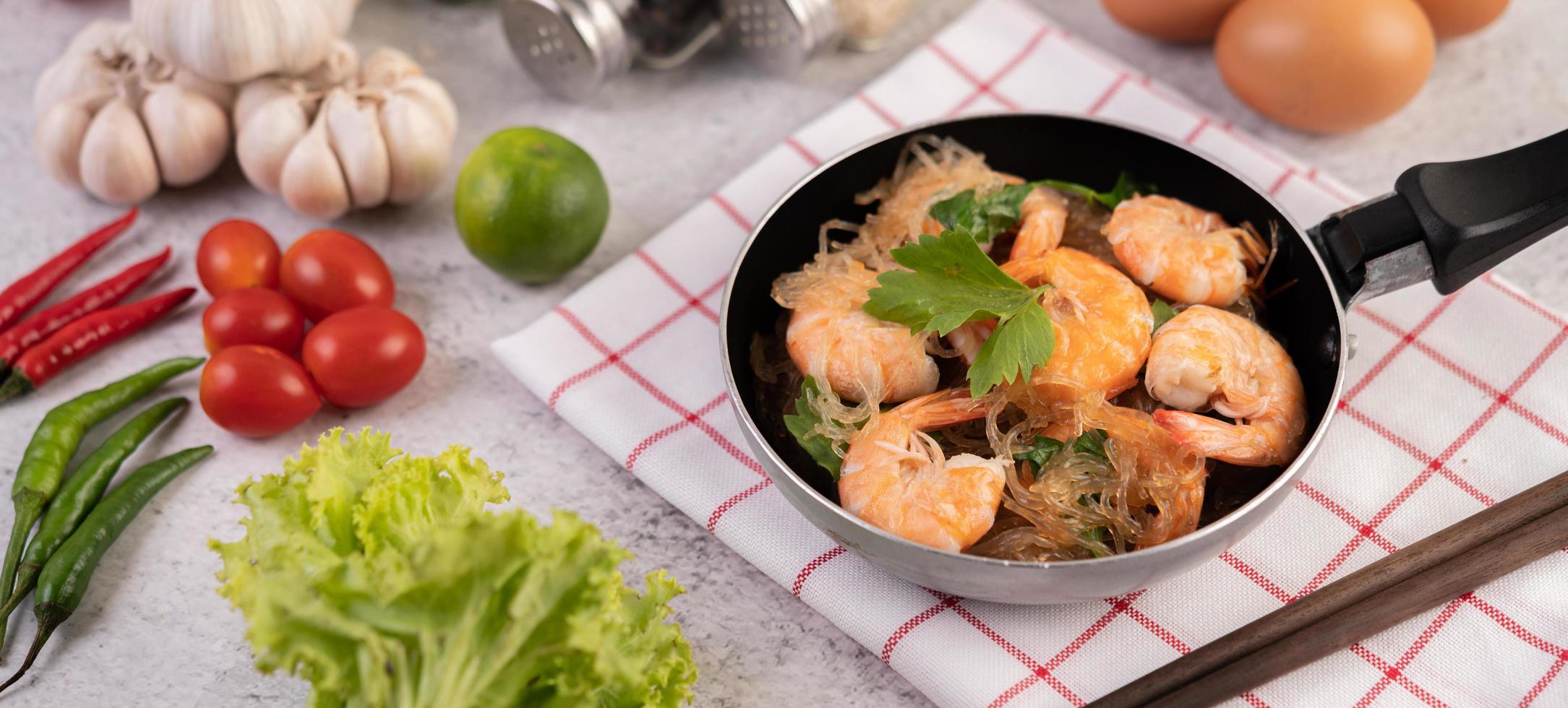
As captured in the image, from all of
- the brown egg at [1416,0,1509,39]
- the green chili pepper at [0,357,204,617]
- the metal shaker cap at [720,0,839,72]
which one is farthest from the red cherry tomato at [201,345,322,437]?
the brown egg at [1416,0,1509,39]

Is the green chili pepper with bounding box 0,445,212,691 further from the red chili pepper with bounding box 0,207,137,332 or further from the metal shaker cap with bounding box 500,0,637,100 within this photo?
the metal shaker cap with bounding box 500,0,637,100

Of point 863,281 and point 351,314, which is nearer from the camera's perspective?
point 863,281

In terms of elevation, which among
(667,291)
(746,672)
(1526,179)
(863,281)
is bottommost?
Result: (746,672)

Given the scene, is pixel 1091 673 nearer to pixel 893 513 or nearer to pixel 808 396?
pixel 893 513

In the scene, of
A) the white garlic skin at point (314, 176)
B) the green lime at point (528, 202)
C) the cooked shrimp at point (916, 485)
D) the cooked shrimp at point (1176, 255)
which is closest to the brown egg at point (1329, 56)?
the cooked shrimp at point (1176, 255)

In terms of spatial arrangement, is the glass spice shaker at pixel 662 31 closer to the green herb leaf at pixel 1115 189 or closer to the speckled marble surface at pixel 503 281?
the speckled marble surface at pixel 503 281

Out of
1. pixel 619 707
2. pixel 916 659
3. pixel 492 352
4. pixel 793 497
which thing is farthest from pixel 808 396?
pixel 492 352

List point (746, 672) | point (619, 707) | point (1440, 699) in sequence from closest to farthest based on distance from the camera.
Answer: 1. point (619, 707)
2. point (1440, 699)
3. point (746, 672)
